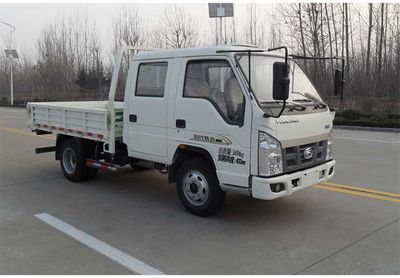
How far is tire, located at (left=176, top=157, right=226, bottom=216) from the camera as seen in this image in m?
5.68

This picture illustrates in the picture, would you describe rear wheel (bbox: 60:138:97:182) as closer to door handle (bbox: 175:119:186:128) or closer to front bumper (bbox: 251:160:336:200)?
door handle (bbox: 175:119:186:128)

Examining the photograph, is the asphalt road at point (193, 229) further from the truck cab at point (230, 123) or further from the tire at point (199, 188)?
the truck cab at point (230, 123)

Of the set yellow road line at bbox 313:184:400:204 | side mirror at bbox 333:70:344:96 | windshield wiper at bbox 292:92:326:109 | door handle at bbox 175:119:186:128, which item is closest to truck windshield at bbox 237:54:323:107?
windshield wiper at bbox 292:92:326:109

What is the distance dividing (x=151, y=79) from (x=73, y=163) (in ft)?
8.95

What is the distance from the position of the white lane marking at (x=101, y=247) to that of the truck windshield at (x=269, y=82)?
2.35m

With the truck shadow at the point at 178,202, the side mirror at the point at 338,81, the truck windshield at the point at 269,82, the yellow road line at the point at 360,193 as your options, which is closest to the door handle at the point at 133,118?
the truck shadow at the point at 178,202

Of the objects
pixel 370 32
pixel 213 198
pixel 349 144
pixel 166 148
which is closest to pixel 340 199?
pixel 213 198

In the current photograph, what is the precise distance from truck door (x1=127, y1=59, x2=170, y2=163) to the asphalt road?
838 millimetres

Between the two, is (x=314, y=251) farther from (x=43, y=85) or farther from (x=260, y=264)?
(x=43, y=85)

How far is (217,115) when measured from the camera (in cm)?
550

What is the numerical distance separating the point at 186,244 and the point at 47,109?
16.4ft

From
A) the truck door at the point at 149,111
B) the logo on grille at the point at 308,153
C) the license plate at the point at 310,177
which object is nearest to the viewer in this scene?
the license plate at the point at 310,177

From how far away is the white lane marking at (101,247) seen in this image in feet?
14.1

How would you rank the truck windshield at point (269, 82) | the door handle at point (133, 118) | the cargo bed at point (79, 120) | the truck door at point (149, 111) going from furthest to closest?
the cargo bed at point (79, 120), the door handle at point (133, 118), the truck door at point (149, 111), the truck windshield at point (269, 82)
